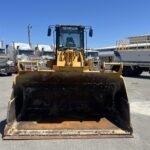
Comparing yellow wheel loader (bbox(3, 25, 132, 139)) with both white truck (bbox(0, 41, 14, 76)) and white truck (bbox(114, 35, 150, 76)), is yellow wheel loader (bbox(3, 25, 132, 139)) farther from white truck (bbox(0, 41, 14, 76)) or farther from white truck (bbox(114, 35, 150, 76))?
white truck (bbox(0, 41, 14, 76))

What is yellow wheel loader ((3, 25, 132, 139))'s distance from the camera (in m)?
7.17

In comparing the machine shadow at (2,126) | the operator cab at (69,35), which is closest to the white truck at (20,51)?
the operator cab at (69,35)

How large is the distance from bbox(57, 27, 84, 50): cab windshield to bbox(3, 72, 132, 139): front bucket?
2856 millimetres

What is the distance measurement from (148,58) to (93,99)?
54.5 feet

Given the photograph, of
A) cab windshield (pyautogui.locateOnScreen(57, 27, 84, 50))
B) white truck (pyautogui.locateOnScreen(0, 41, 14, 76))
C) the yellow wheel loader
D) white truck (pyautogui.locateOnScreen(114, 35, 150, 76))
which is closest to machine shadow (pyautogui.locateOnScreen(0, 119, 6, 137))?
the yellow wheel loader

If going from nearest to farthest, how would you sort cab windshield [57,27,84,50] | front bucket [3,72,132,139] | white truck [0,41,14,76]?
1. front bucket [3,72,132,139]
2. cab windshield [57,27,84,50]
3. white truck [0,41,14,76]

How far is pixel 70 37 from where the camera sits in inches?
428

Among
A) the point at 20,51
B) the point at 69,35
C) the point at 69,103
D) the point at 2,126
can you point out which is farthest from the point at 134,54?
the point at 2,126

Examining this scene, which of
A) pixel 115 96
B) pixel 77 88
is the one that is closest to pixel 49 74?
pixel 77 88

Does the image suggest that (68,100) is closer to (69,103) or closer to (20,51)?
(69,103)

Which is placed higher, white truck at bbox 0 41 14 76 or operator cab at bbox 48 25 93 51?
operator cab at bbox 48 25 93 51

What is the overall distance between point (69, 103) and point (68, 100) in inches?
3.3

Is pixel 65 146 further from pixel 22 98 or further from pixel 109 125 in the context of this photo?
pixel 22 98

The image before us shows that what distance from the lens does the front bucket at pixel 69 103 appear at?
7.09 meters
